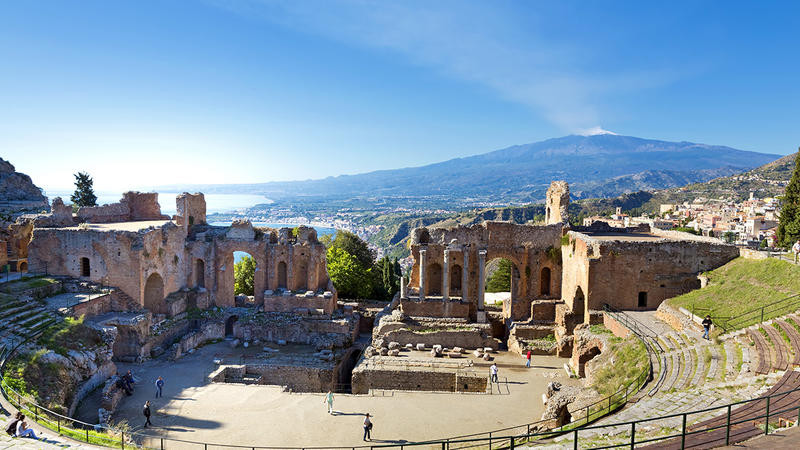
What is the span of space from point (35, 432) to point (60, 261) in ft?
54.5

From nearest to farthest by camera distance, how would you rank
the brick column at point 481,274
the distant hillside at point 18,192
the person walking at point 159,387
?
1. the person walking at point 159,387
2. the brick column at point 481,274
3. the distant hillside at point 18,192

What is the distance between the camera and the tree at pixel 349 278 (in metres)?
38.4

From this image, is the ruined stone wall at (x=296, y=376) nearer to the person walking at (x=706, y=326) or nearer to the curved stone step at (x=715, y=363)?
the curved stone step at (x=715, y=363)

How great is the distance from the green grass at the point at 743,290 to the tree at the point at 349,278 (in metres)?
22.3

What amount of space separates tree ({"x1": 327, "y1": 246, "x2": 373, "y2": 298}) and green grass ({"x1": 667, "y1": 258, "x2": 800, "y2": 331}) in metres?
22.3

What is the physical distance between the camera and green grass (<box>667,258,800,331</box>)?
20.1 metres

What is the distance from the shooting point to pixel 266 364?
25109 millimetres

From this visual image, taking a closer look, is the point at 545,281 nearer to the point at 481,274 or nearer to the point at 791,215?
the point at 481,274

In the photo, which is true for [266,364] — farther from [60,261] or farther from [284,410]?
[60,261]

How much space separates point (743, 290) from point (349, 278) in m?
25.9

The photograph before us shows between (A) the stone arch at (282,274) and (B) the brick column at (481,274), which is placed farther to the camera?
(A) the stone arch at (282,274)

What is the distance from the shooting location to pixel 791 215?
37.0 m

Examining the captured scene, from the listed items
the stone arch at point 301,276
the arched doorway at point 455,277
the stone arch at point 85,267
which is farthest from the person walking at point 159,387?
the arched doorway at point 455,277

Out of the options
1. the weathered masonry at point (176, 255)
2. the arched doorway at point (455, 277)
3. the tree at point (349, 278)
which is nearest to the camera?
the weathered masonry at point (176, 255)
